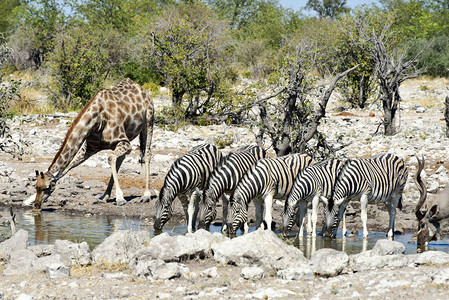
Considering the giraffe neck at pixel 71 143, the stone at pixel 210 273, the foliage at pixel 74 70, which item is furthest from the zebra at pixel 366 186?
the foliage at pixel 74 70

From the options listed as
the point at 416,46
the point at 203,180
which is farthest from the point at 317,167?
the point at 416,46

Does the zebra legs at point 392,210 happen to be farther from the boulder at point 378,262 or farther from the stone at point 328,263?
the stone at point 328,263

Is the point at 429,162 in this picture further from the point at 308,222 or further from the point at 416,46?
the point at 416,46

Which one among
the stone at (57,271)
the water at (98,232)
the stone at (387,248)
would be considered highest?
the stone at (387,248)

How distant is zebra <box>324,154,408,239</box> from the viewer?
10797 millimetres

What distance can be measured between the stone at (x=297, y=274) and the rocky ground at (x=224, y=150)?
0.09 metres

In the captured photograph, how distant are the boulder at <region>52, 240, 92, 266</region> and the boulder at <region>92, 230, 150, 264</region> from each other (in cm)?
13

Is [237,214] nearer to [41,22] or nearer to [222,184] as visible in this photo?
[222,184]

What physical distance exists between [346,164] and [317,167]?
1.74 ft

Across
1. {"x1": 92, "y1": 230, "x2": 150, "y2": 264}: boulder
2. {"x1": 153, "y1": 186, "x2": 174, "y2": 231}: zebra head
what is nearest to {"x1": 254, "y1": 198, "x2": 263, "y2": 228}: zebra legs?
{"x1": 153, "y1": 186, "x2": 174, "y2": 231}: zebra head

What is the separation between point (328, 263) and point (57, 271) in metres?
3.09

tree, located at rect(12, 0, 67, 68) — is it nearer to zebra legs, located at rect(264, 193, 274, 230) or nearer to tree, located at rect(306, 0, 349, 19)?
zebra legs, located at rect(264, 193, 274, 230)

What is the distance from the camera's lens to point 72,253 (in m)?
7.93

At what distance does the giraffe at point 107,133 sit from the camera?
12711 millimetres
